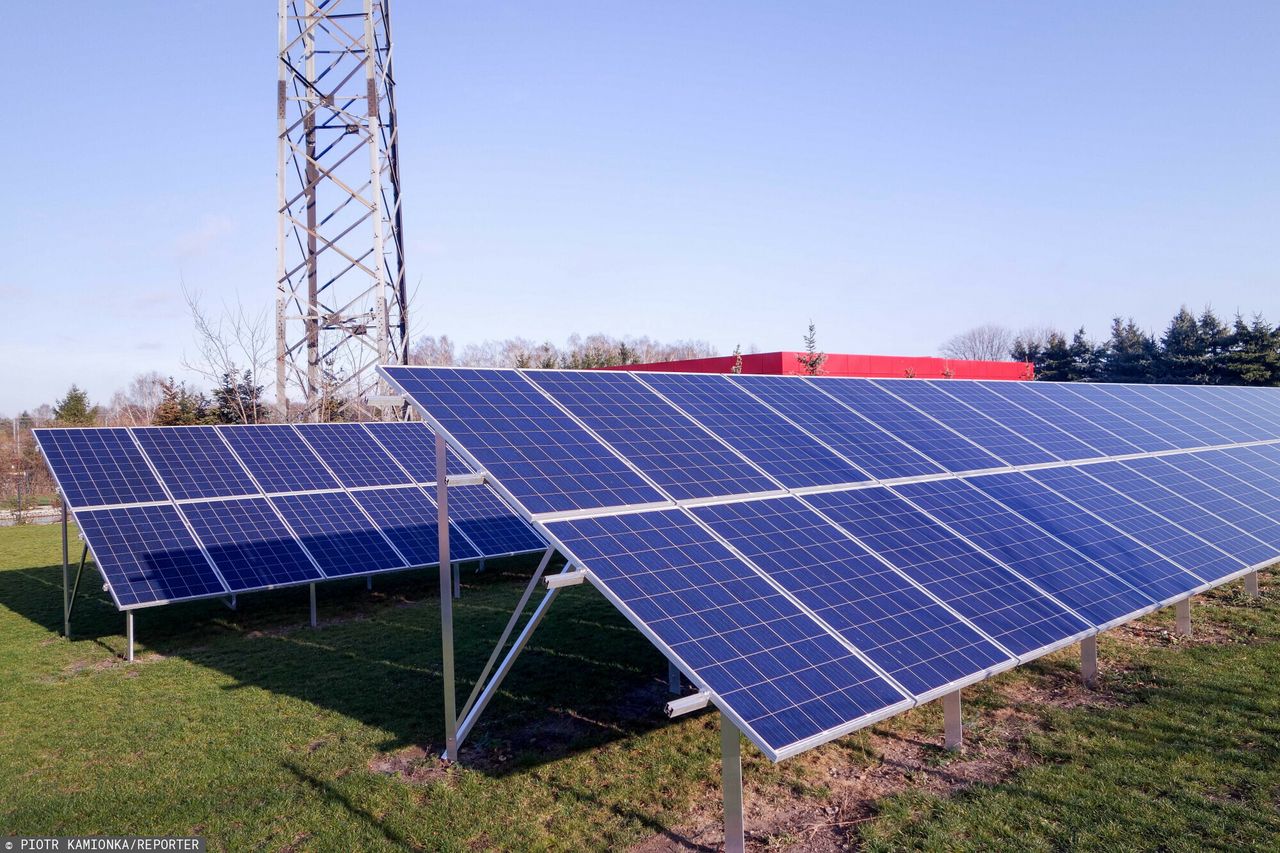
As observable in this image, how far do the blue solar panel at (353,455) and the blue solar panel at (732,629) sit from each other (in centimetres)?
1254

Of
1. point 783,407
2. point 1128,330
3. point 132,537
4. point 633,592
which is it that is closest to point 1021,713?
point 783,407

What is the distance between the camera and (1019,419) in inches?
617

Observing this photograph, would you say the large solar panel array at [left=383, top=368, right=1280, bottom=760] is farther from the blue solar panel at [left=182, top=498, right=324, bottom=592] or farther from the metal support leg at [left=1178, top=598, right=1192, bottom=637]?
the blue solar panel at [left=182, top=498, right=324, bottom=592]

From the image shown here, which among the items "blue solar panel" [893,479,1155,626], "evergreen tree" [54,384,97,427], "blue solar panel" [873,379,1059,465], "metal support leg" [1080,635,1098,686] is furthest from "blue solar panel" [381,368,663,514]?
"evergreen tree" [54,384,97,427]

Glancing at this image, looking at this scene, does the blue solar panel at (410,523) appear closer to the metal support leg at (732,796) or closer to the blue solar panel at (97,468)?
the blue solar panel at (97,468)

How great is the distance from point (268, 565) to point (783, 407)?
32.1 ft

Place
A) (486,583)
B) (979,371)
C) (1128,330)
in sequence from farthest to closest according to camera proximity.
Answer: (1128,330), (979,371), (486,583)

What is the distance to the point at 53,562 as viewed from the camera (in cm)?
2386

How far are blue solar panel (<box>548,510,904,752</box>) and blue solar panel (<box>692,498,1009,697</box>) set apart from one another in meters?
0.29

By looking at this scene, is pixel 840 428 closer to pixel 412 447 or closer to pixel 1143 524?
pixel 1143 524

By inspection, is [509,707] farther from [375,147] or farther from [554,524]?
[375,147]

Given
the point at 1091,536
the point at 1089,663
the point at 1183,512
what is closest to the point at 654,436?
the point at 1091,536

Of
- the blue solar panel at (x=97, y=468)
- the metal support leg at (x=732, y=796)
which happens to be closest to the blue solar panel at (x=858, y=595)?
the metal support leg at (x=732, y=796)

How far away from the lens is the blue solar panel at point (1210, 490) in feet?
42.0
